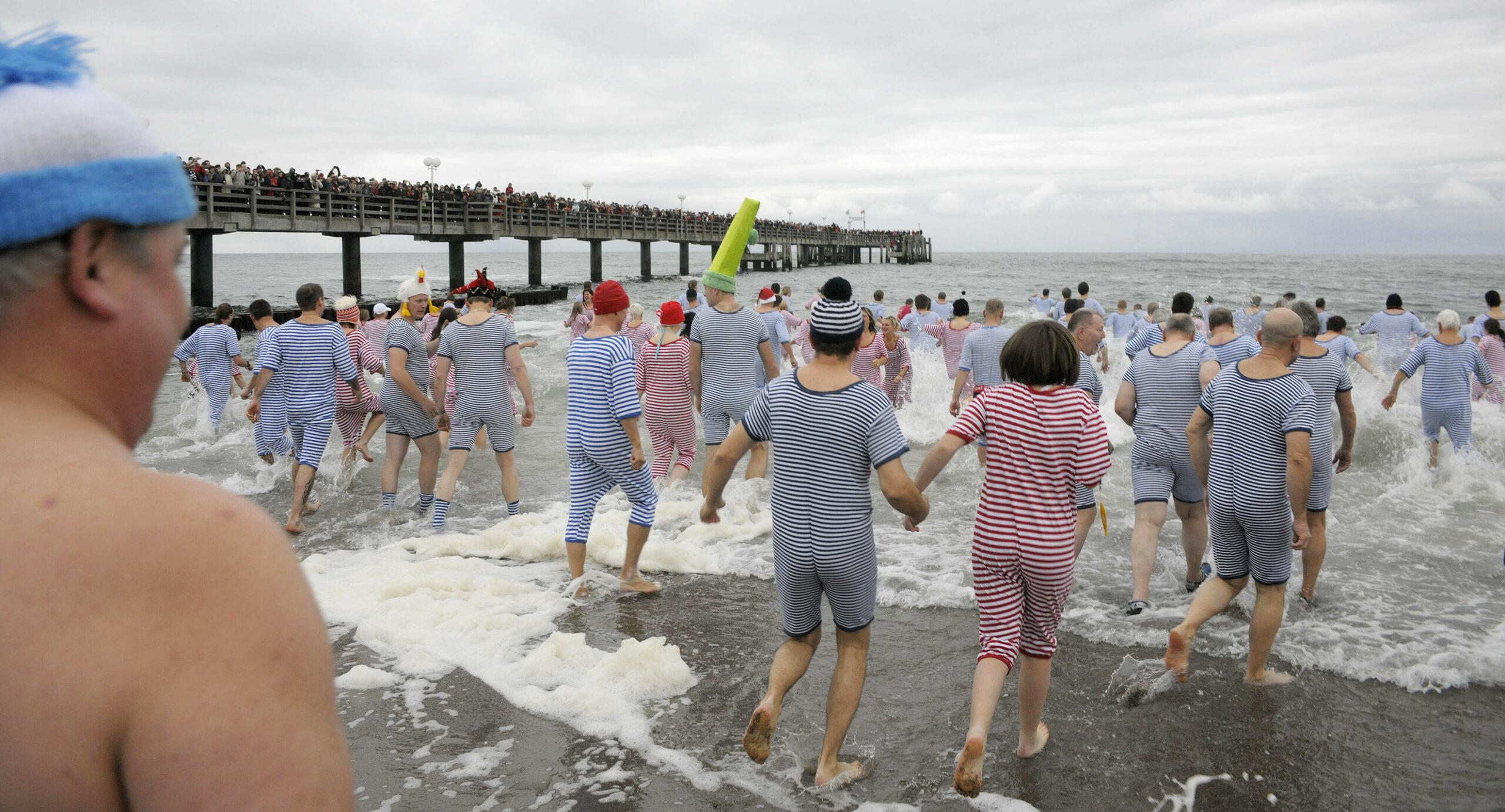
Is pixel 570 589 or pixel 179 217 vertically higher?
pixel 179 217

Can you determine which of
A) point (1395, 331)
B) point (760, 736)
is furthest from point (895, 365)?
point (760, 736)

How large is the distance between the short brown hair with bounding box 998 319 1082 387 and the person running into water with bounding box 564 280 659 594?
2642 millimetres

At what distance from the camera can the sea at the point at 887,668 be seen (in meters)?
3.94

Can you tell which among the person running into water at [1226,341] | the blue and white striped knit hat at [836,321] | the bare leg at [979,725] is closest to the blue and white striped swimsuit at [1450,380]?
the person running into water at [1226,341]

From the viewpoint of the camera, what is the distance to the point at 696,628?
18.6 ft

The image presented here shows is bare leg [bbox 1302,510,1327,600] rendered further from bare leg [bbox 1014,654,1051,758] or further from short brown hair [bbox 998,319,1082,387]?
short brown hair [bbox 998,319,1082,387]

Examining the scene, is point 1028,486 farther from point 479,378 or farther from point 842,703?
point 479,378

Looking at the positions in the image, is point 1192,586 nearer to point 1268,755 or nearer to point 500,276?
point 1268,755

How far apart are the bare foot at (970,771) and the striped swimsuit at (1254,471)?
2158mm

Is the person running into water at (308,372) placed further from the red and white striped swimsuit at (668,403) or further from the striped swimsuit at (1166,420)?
the striped swimsuit at (1166,420)

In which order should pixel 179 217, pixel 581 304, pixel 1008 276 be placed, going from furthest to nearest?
pixel 1008 276
pixel 581 304
pixel 179 217

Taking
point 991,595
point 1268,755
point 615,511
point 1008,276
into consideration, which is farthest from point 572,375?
point 1008,276

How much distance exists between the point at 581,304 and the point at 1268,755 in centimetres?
1049

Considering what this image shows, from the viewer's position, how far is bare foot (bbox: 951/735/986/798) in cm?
344
